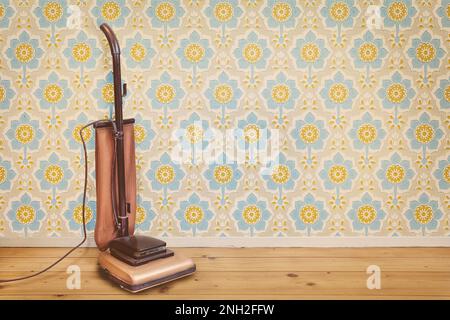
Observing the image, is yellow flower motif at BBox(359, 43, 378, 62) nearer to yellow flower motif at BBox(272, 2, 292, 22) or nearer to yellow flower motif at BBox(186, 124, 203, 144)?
yellow flower motif at BBox(272, 2, 292, 22)

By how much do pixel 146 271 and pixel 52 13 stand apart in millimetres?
1123

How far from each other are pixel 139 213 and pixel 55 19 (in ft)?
2.87

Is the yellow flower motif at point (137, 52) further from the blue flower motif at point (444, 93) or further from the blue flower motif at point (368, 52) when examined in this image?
the blue flower motif at point (444, 93)

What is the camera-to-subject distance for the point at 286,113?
1.68 m

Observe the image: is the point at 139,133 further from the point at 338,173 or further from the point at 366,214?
the point at 366,214

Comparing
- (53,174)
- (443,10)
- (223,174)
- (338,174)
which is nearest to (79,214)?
(53,174)

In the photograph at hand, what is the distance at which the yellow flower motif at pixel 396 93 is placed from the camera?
1.68 metres

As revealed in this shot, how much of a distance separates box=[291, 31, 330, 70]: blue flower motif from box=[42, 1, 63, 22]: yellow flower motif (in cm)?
98

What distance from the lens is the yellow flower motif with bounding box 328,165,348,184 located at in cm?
171

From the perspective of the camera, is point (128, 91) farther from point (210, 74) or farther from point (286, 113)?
point (286, 113)

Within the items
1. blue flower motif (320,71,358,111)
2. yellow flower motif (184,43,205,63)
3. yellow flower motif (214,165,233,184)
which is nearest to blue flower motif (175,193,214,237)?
yellow flower motif (214,165,233,184)

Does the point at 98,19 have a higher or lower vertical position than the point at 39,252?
higher

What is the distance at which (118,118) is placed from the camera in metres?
1.44
